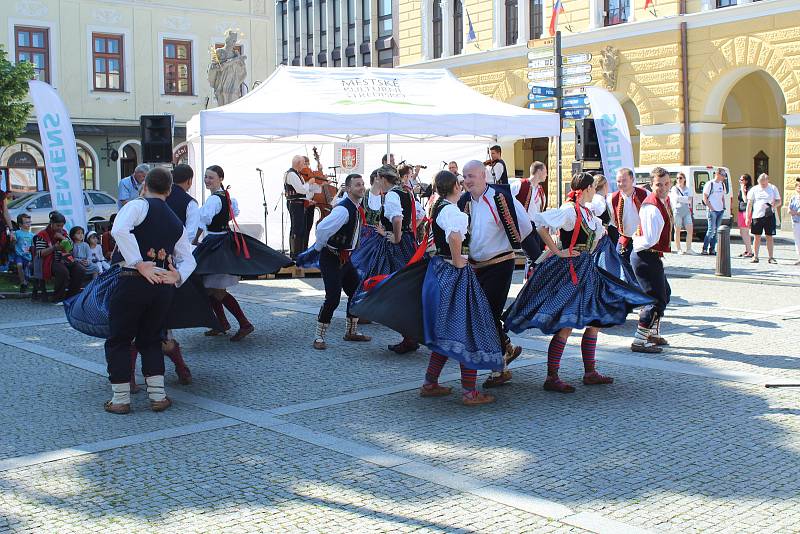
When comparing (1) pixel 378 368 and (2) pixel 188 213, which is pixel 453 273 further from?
(2) pixel 188 213

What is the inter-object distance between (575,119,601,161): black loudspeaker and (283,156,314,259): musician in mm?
6157

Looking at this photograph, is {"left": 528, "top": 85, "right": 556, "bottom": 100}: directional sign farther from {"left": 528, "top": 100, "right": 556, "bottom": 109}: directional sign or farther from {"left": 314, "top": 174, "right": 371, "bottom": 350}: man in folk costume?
{"left": 314, "top": 174, "right": 371, "bottom": 350}: man in folk costume

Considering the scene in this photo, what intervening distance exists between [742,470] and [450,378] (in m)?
2.97

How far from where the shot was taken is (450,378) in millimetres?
8102

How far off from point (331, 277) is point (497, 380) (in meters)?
2.44

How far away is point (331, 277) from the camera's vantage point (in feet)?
31.6

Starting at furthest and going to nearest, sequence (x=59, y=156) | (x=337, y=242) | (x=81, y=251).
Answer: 1. (x=59, y=156)
2. (x=81, y=251)
3. (x=337, y=242)

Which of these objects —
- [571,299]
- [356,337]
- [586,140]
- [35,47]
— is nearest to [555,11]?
[586,140]

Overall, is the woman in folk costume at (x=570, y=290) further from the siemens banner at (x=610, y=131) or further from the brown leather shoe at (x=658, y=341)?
the siemens banner at (x=610, y=131)

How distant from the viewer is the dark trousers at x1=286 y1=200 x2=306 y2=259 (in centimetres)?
1645

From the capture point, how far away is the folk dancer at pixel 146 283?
269 inches

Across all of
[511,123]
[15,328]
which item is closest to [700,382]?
[15,328]

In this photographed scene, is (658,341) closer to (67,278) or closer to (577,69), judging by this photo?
(67,278)

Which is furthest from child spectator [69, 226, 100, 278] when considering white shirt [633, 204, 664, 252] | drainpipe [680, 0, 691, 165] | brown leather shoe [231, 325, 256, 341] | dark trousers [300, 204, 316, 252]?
drainpipe [680, 0, 691, 165]
